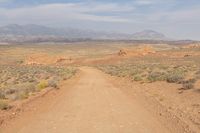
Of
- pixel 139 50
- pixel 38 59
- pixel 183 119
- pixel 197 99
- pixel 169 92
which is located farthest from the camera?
pixel 139 50

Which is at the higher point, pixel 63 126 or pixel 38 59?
pixel 63 126

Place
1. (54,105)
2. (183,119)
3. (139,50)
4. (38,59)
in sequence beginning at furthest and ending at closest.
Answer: (139,50), (38,59), (54,105), (183,119)

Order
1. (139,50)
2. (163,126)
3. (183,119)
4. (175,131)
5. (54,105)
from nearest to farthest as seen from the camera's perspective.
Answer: (175,131)
(163,126)
(183,119)
(54,105)
(139,50)

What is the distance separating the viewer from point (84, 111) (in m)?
15.6

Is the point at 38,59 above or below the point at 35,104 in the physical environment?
below

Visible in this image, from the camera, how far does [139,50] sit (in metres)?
118

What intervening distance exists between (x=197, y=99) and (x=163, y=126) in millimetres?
7217

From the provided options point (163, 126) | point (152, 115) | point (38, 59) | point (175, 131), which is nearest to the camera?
point (175, 131)

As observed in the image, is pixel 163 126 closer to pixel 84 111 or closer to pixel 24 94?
pixel 84 111

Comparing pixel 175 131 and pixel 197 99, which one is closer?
pixel 175 131

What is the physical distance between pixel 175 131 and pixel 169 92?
38.9 feet

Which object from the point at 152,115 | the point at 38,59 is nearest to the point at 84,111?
the point at 152,115

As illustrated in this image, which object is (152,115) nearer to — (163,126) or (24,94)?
(163,126)

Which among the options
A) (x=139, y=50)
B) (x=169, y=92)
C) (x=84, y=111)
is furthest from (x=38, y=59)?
(x=84, y=111)
